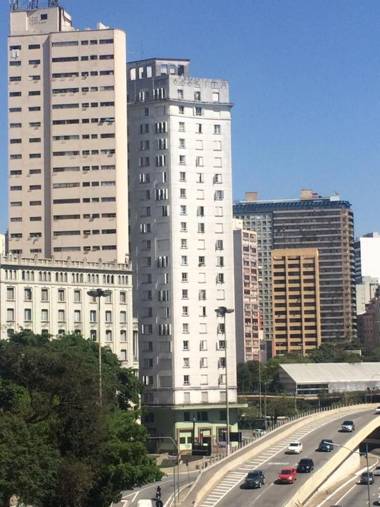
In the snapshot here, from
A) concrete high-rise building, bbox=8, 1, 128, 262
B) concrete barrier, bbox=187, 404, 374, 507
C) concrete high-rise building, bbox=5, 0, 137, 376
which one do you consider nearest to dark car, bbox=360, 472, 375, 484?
concrete barrier, bbox=187, 404, 374, 507

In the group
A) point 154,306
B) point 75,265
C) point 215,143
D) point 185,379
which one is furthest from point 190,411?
point 215,143

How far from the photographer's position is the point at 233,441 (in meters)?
178

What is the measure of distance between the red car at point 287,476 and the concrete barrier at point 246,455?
7.07 meters

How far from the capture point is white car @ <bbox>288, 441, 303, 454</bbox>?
500 ft

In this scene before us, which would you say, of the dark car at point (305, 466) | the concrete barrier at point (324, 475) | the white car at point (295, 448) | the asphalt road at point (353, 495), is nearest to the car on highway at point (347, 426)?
the concrete barrier at point (324, 475)

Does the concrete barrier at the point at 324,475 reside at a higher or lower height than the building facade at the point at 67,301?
lower

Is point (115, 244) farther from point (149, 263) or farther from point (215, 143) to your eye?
point (215, 143)

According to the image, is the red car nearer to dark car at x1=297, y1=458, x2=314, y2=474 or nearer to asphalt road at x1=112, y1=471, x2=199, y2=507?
dark car at x1=297, y1=458, x2=314, y2=474

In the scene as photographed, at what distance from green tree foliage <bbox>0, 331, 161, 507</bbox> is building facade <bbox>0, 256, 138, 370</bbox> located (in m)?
49.3

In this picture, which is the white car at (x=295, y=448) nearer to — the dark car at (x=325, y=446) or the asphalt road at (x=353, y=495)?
the dark car at (x=325, y=446)

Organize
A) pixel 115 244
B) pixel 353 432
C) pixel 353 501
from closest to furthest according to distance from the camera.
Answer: pixel 353 501 → pixel 353 432 → pixel 115 244

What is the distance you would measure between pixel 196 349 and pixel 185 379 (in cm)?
492

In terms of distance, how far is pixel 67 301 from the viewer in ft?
539

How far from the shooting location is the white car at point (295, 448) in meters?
152
